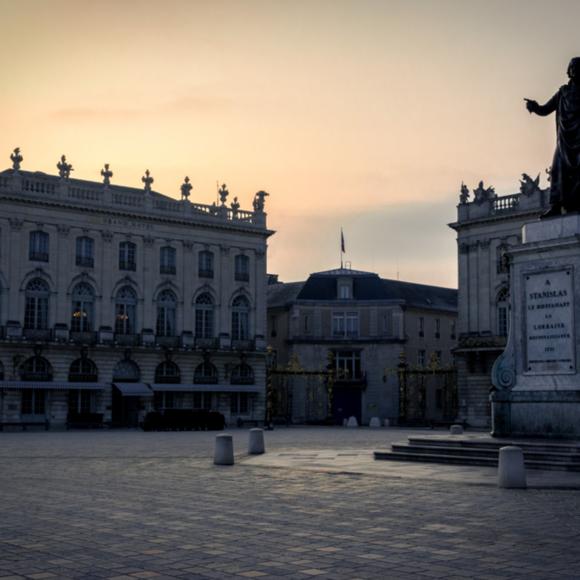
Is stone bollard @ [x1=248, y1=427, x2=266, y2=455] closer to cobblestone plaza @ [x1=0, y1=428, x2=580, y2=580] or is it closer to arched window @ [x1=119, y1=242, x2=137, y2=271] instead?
cobblestone plaza @ [x1=0, y1=428, x2=580, y2=580]

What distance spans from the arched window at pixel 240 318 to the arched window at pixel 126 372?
8.14m

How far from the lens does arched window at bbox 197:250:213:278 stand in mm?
67625

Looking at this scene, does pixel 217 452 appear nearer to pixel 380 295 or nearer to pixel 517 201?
pixel 517 201

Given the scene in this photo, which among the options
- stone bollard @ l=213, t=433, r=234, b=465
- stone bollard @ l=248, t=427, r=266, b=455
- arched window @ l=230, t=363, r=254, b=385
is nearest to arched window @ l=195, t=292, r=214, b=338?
arched window @ l=230, t=363, r=254, b=385

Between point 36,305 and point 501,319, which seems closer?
point 36,305

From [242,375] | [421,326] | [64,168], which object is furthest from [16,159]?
[421,326]

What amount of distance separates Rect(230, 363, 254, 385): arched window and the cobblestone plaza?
1903 inches

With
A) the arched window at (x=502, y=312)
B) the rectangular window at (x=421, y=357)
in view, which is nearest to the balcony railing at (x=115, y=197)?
the arched window at (x=502, y=312)

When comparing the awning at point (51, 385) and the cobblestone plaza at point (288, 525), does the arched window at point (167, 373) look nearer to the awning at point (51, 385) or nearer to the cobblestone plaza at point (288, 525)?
the awning at point (51, 385)

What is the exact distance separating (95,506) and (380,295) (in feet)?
220

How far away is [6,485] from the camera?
1739cm

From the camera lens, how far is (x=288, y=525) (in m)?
12.0

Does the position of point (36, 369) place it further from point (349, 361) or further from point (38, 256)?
point (349, 361)

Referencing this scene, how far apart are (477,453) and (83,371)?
44518 millimetres
